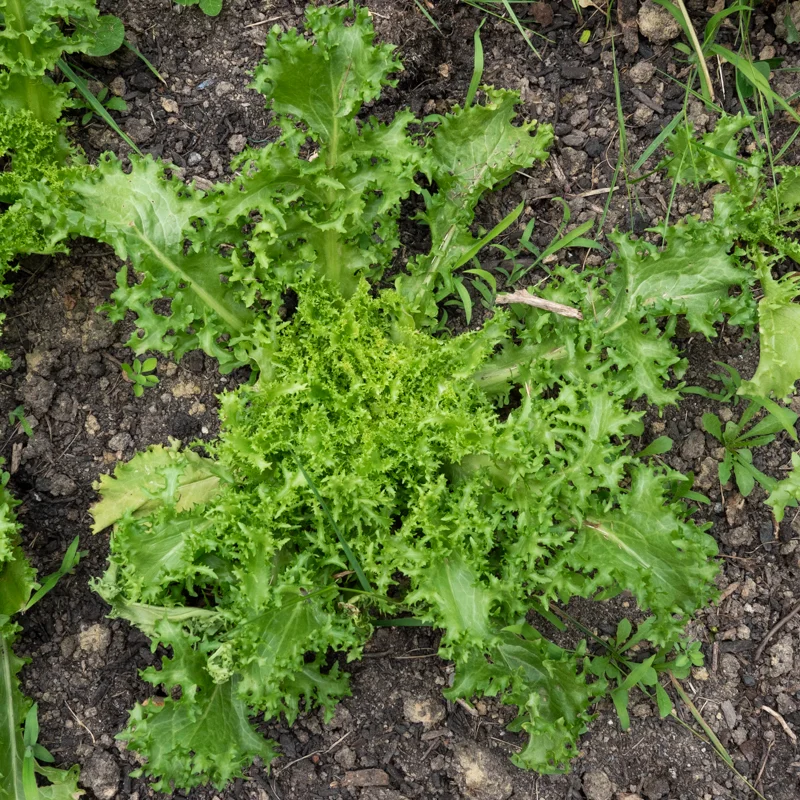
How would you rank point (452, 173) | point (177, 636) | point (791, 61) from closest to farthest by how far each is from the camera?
point (177, 636) < point (452, 173) < point (791, 61)

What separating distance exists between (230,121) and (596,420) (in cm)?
234

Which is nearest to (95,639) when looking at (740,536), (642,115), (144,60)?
(144,60)

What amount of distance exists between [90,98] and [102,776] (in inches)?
126

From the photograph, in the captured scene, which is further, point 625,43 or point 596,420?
point 625,43

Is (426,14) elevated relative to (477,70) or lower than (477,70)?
elevated

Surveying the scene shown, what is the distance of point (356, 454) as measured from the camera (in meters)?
3.30

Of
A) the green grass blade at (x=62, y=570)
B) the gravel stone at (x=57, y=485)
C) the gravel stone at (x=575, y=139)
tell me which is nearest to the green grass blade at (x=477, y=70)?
the gravel stone at (x=575, y=139)

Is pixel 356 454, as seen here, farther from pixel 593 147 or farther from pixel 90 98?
pixel 90 98

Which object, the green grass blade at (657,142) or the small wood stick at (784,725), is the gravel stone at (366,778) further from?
the green grass blade at (657,142)

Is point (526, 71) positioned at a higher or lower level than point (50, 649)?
higher

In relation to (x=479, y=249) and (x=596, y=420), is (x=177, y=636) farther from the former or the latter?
(x=479, y=249)

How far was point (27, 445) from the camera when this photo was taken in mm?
3824

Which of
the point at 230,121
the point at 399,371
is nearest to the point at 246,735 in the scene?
the point at 399,371

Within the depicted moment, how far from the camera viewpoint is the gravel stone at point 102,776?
3.61 m
